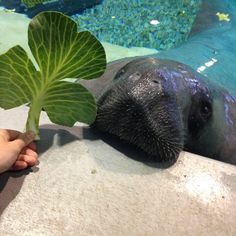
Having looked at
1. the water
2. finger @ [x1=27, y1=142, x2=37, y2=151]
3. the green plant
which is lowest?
the water

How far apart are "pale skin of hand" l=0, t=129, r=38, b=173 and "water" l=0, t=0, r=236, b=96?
262 cm

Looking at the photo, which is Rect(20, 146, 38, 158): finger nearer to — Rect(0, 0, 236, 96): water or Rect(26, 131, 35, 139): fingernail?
Rect(26, 131, 35, 139): fingernail

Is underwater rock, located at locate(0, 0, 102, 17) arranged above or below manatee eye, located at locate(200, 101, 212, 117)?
below

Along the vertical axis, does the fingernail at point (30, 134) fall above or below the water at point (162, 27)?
above

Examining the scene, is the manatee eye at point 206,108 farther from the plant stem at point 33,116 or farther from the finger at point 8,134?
the finger at point 8,134

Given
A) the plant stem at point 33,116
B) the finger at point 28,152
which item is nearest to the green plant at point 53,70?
the plant stem at point 33,116

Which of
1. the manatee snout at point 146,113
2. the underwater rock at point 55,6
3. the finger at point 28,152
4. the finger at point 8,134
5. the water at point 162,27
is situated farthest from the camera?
the underwater rock at point 55,6

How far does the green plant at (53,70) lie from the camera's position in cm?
215

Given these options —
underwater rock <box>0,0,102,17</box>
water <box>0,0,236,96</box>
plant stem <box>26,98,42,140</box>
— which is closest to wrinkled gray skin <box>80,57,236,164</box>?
plant stem <box>26,98,42,140</box>

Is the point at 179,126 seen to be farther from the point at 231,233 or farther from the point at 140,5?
the point at 140,5

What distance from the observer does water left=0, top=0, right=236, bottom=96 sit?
5.07 meters

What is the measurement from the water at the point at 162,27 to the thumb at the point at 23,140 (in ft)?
8.61

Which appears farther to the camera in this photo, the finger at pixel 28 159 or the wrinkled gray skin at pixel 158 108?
the wrinkled gray skin at pixel 158 108

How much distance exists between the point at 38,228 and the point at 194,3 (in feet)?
23.9
